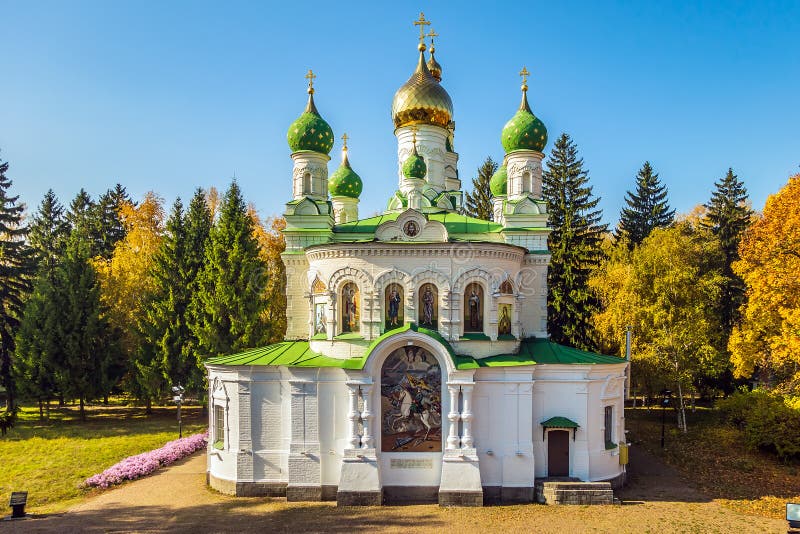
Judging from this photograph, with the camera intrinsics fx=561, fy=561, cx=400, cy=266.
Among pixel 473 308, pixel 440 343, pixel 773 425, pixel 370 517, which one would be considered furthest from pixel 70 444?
pixel 773 425

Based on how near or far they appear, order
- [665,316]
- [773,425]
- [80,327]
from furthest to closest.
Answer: [80,327] → [665,316] → [773,425]

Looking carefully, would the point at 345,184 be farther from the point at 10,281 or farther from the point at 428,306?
the point at 10,281

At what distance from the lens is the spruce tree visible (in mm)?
24891

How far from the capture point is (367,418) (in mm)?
14648

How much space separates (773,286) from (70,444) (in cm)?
2511

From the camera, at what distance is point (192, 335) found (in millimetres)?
26406

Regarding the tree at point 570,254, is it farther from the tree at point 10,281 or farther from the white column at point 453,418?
the tree at point 10,281

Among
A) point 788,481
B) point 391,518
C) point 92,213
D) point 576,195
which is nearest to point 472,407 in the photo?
point 391,518

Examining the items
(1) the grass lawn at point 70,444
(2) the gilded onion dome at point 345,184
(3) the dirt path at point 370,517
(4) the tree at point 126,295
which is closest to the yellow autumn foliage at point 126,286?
(4) the tree at point 126,295

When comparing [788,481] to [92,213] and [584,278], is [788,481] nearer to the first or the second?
[584,278]

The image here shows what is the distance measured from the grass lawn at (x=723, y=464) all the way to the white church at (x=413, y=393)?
296cm

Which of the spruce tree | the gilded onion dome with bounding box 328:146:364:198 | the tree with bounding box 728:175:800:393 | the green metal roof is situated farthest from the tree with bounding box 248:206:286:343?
the tree with bounding box 728:175:800:393

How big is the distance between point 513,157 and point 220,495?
1371 cm

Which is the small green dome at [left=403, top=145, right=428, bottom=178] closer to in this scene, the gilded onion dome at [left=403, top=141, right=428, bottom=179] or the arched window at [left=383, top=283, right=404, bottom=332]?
the gilded onion dome at [left=403, top=141, right=428, bottom=179]
